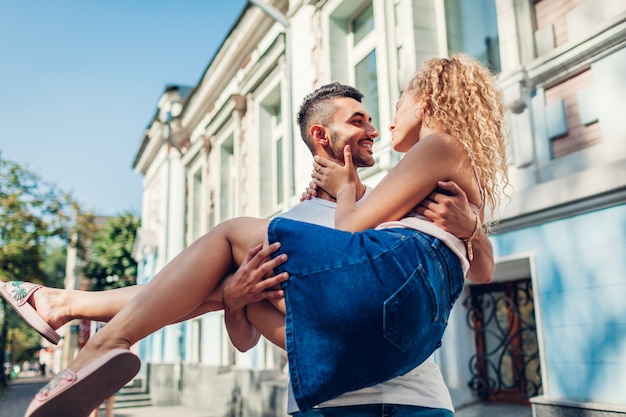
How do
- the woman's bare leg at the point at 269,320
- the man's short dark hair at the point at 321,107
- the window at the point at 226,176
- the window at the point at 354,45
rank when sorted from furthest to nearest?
the window at the point at 226,176 < the window at the point at 354,45 < the man's short dark hair at the point at 321,107 < the woman's bare leg at the point at 269,320

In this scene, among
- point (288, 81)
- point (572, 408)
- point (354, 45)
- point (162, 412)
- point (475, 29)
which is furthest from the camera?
point (162, 412)

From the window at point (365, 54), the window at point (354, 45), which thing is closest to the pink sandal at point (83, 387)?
the window at point (365, 54)

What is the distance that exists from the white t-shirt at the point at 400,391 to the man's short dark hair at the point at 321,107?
543mm

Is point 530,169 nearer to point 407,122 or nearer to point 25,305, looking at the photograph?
point 407,122

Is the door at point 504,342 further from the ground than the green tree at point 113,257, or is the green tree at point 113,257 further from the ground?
the green tree at point 113,257

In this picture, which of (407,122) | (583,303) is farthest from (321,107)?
(583,303)

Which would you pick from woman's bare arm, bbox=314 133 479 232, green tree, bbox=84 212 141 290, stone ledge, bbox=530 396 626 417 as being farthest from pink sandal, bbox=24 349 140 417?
green tree, bbox=84 212 141 290

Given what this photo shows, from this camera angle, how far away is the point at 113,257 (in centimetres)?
2981

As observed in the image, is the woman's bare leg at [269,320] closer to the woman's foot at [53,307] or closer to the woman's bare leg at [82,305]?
the woman's bare leg at [82,305]

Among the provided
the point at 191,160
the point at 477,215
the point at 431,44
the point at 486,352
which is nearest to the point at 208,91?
the point at 191,160

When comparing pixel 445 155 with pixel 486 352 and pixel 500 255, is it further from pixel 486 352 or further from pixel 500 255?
pixel 486 352

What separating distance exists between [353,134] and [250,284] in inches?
35.1

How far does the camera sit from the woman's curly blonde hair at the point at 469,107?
2186 millimetres

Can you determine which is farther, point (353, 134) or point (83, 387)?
point (353, 134)
